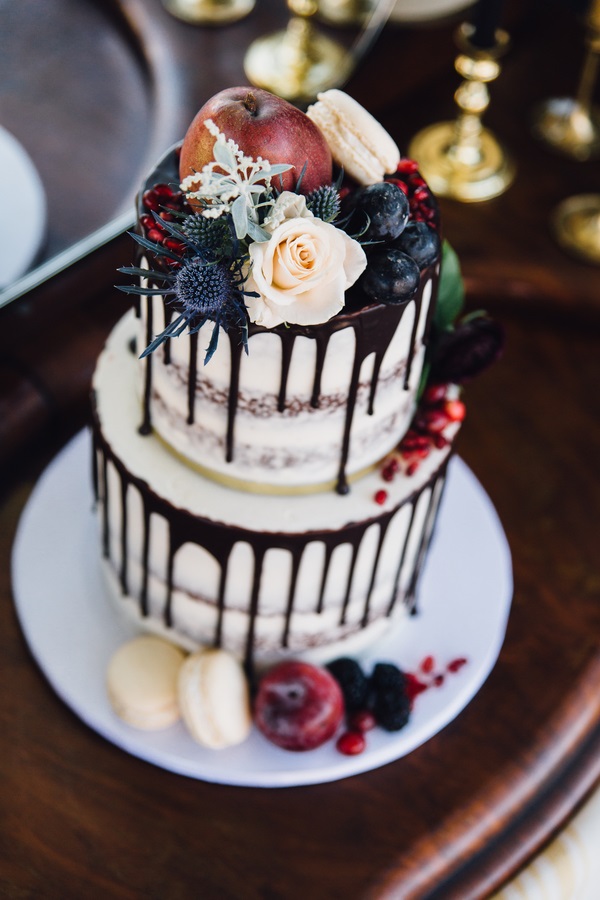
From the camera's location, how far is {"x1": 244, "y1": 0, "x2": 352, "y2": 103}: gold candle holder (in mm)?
1605

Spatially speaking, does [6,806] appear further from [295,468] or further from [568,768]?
[568,768]

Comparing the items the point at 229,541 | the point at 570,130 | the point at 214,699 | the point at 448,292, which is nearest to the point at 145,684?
the point at 214,699

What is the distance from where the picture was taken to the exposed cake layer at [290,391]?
0.91 m

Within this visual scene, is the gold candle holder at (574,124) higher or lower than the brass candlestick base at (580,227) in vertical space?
higher

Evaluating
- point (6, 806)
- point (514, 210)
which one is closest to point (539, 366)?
point (514, 210)

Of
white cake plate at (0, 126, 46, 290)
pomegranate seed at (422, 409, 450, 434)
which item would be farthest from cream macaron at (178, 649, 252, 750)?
white cake plate at (0, 126, 46, 290)

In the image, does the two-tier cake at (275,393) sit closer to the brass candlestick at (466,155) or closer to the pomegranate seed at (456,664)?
the pomegranate seed at (456,664)

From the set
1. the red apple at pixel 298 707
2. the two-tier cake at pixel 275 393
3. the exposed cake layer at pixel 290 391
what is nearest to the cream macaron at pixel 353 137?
the two-tier cake at pixel 275 393

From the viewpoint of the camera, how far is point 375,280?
875 millimetres

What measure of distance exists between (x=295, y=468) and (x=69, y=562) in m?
0.42

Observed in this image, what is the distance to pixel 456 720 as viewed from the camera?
4.05 ft

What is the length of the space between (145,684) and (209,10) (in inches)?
40.9

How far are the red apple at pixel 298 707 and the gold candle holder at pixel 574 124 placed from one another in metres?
1.20

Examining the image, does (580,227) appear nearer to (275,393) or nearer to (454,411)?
(454,411)
